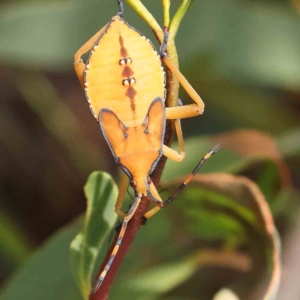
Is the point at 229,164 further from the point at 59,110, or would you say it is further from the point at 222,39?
the point at 59,110

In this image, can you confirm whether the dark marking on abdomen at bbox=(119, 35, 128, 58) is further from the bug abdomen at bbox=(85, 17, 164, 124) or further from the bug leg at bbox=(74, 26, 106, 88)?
the bug leg at bbox=(74, 26, 106, 88)

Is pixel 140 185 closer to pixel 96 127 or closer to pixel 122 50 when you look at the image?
pixel 122 50

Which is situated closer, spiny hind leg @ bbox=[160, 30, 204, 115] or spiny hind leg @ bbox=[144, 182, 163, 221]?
spiny hind leg @ bbox=[160, 30, 204, 115]

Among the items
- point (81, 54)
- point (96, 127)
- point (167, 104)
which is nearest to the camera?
point (167, 104)

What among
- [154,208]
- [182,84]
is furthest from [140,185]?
[182,84]

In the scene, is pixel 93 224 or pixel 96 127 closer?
pixel 93 224

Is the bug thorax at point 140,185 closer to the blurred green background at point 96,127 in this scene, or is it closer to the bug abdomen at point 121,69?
the bug abdomen at point 121,69

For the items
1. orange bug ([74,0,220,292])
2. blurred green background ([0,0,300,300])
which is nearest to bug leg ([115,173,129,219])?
orange bug ([74,0,220,292])
